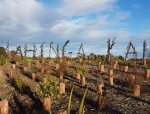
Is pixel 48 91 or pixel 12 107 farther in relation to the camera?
pixel 12 107

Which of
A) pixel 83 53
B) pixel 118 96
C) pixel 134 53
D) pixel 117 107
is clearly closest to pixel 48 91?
pixel 117 107

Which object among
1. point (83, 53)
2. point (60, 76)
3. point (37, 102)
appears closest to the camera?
point (37, 102)

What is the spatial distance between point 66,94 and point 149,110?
363 centimetres

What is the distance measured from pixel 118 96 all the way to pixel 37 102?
372 centimetres

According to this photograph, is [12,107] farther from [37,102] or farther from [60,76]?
[60,76]

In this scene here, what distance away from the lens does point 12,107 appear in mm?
5418

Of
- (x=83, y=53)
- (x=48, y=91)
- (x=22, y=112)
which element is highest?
(x=83, y=53)

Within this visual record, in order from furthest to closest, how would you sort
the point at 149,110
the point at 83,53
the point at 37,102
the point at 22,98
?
the point at 83,53 → the point at 22,98 → the point at 37,102 → the point at 149,110

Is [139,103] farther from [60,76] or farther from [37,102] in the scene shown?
[60,76]

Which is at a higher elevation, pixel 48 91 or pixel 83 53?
pixel 83 53

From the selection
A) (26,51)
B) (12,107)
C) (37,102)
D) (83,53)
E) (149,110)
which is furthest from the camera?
(26,51)

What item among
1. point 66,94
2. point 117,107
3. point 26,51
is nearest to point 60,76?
point 66,94

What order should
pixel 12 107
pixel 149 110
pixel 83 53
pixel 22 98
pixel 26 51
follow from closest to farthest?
pixel 149 110 < pixel 12 107 < pixel 22 98 < pixel 83 53 < pixel 26 51

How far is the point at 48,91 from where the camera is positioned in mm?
4988
